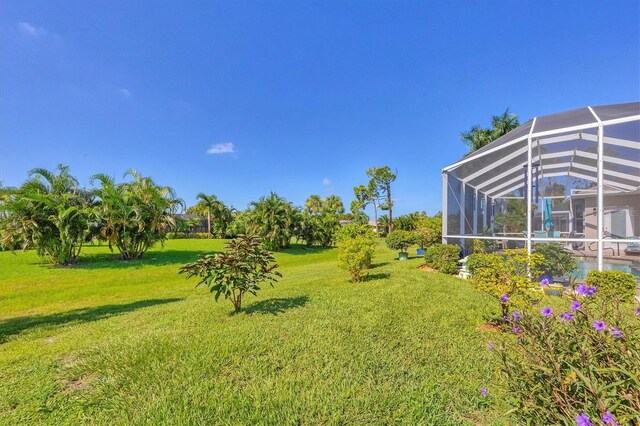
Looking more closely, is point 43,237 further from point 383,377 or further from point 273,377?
point 383,377

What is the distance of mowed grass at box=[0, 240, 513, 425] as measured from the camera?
7.64 feet

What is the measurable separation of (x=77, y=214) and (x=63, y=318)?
9.34 metres

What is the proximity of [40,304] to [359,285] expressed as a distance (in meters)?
8.47

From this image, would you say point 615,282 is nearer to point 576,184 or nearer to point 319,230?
point 576,184

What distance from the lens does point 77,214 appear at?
12.9 m

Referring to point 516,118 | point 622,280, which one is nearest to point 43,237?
point 622,280

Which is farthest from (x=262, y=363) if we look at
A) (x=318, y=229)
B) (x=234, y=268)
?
(x=318, y=229)

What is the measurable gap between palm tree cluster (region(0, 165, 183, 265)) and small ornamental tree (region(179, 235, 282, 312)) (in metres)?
12.2

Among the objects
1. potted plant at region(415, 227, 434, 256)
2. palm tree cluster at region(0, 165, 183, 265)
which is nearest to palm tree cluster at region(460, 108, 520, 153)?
potted plant at region(415, 227, 434, 256)

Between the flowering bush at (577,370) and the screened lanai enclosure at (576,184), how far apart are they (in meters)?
6.26

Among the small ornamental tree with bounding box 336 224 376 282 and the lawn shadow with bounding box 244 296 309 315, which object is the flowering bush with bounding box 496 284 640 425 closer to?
the lawn shadow with bounding box 244 296 309 315

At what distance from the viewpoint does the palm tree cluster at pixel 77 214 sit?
40.2 feet

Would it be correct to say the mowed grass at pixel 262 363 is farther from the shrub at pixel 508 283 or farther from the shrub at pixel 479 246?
the shrub at pixel 479 246

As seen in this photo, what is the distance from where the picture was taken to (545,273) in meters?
7.29
